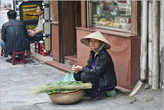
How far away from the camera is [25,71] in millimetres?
9305

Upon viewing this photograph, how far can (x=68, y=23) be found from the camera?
956 centimetres

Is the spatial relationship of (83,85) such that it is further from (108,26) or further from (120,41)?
(108,26)

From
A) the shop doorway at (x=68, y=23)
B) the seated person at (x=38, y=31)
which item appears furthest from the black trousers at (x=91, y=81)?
the seated person at (x=38, y=31)

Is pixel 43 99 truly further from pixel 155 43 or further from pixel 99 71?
pixel 155 43

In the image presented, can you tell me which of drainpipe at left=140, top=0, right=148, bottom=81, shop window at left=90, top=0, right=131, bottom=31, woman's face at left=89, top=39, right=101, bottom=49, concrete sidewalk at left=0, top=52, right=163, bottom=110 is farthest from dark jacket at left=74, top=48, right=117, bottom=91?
shop window at left=90, top=0, right=131, bottom=31

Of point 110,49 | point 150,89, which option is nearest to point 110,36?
point 110,49

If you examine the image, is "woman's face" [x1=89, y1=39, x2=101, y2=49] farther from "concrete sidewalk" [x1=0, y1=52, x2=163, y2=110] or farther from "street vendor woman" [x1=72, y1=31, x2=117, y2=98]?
"concrete sidewalk" [x1=0, y1=52, x2=163, y2=110]

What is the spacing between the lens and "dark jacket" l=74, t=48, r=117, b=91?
6281 mm

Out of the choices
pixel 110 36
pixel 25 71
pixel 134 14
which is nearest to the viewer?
pixel 134 14

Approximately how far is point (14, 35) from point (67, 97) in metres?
4.35

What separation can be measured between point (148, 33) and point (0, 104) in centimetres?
271

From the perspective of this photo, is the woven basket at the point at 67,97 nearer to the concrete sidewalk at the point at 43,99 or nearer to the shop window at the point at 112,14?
the concrete sidewalk at the point at 43,99

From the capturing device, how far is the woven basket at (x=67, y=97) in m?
6.09

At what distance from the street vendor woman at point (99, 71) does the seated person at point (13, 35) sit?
3.91 m
